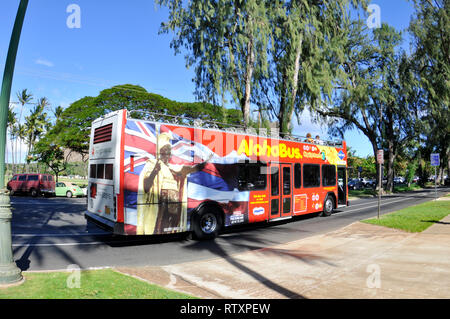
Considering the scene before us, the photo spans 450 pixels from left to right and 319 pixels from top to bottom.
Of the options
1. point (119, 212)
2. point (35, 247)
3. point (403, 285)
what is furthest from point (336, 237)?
point (35, 247)

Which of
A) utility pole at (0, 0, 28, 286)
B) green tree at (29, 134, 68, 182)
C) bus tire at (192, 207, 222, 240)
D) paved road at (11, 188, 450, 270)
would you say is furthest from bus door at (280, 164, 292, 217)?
green tree at (29, 134, 68, 182)

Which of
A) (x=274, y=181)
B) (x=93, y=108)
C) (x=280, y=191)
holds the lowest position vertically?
(x=280, y=191)

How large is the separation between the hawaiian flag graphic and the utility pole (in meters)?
3.08

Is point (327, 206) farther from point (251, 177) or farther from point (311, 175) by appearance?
point (251, 177)

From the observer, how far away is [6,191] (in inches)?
209

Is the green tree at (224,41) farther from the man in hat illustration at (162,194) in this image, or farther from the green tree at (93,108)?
the green tree at (93,108)

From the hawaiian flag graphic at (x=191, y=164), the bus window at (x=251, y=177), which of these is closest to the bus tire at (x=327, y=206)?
the bus window at (x=251, y=177)

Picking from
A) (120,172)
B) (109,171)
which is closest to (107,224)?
(109,171)

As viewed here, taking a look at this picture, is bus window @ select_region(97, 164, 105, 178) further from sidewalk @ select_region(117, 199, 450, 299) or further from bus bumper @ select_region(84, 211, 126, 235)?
sidewalk @ select_region(117, 199, 450, 299)

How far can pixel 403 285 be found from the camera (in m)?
5.52

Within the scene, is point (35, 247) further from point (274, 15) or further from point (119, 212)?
point (274, 15)

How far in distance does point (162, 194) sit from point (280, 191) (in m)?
5.31

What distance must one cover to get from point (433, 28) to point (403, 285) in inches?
1090

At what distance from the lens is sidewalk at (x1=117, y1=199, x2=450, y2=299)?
5328 millimetres
